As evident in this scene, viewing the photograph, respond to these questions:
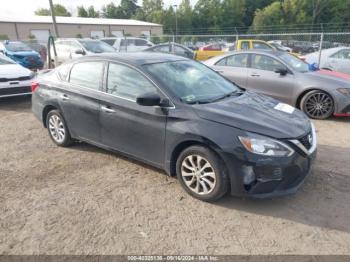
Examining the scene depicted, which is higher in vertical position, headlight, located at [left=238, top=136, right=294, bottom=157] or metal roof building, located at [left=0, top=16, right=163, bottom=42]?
metal roof building, located at [left=0, top=16, right=163, bottom=42]

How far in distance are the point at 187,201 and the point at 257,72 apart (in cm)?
473

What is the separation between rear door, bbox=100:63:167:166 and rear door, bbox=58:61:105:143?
0.51 feet

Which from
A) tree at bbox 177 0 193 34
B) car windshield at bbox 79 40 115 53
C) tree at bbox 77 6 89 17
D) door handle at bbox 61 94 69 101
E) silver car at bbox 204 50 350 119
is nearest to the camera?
door handle at bbox 61 94 69 101

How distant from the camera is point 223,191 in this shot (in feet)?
11.4

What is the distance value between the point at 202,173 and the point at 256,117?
0.86 m

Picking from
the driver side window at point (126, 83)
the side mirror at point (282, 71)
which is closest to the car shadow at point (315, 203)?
the driver side window at point (126, 83)

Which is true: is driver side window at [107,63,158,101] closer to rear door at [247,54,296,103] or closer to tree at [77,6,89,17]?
rear door at [247,54,296,103]

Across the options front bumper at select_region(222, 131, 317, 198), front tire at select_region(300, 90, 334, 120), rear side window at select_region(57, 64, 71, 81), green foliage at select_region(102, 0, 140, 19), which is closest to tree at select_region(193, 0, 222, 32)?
green foliage at select_region(102, 0, 140, 19)

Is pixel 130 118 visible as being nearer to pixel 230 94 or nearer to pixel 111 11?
pixel 230 94

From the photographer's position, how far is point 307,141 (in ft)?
11.5

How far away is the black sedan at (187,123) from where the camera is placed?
329 centimetres

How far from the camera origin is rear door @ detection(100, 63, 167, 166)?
384 cm

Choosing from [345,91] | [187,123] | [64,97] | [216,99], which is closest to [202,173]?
[187,123]

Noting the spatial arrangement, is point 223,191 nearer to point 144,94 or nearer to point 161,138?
point 161,138
